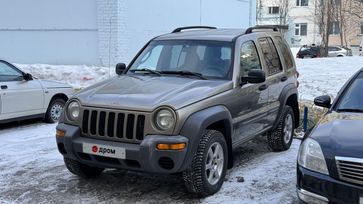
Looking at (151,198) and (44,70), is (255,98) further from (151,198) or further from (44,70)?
(44,70)

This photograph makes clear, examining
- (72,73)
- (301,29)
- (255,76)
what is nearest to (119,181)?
(255,76)

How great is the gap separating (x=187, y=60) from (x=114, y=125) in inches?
61.8

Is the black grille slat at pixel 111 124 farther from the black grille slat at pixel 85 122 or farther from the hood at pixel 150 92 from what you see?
the black grille slat at pixel 85 122

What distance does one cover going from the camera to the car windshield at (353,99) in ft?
16.8

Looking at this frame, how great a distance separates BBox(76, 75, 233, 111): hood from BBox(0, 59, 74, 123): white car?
3.59 meters

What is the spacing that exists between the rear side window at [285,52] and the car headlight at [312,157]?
331 centimetres

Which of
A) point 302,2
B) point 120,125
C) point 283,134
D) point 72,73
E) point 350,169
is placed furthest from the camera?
point 302,2

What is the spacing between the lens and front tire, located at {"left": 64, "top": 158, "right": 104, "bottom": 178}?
5746mm

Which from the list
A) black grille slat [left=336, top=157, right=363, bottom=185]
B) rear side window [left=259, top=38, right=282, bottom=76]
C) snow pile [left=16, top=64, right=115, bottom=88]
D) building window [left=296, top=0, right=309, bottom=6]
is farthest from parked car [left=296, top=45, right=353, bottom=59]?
black grille slat [left=336, top=157, right=363, bottom=185]

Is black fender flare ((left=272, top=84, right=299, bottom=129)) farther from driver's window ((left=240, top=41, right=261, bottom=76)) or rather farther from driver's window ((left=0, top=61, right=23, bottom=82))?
driver's window ((left=0, top=61, right=23, bottom=82))

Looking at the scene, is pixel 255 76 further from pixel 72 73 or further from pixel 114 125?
pixel 72 73

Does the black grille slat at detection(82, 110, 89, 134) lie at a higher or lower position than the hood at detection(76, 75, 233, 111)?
lower

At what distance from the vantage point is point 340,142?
414 centimetres

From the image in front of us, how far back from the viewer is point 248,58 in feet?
21.0
